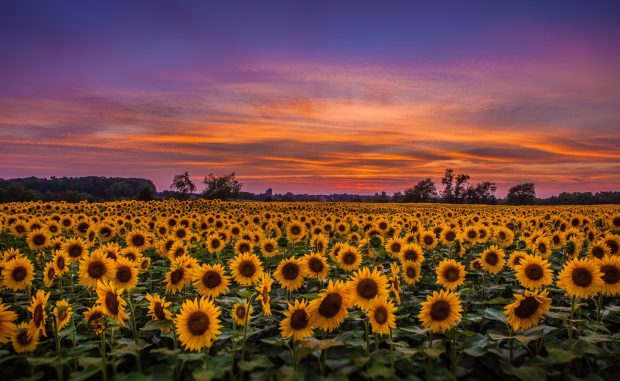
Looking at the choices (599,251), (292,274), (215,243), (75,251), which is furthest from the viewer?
(215,243)

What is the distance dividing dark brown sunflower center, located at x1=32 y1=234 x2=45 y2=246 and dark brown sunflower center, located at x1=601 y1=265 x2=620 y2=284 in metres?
→ 13.1

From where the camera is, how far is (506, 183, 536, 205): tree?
130 metres

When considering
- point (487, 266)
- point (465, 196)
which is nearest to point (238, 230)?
point (487, 266)

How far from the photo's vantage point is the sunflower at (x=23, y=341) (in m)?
4.93

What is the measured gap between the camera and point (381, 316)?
4.96 metres

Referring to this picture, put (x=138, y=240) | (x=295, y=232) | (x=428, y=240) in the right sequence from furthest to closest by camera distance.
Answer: (x=295, y=232), (x=428, y=240), (x=138, y=240)

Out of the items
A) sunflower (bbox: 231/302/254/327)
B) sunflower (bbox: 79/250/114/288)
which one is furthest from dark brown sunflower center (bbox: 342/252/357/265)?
sunflower (bbox: 79/250/114/288)

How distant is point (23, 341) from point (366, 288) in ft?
14.6

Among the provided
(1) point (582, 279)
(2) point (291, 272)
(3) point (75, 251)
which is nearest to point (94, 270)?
(3) point (75, 251)

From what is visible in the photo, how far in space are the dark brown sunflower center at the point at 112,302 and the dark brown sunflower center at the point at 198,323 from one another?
1.04 m

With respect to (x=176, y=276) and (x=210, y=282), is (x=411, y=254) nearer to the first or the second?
(x=210, y=282)

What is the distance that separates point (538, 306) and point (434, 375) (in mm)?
1819

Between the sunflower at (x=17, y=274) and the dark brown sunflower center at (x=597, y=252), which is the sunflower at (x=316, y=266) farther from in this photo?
the dark brown sunflower center at (x=597, y=252)

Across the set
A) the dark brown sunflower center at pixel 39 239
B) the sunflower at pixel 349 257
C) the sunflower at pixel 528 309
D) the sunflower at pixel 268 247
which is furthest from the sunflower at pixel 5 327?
the dark brown sunflower center at pixel 39 239
